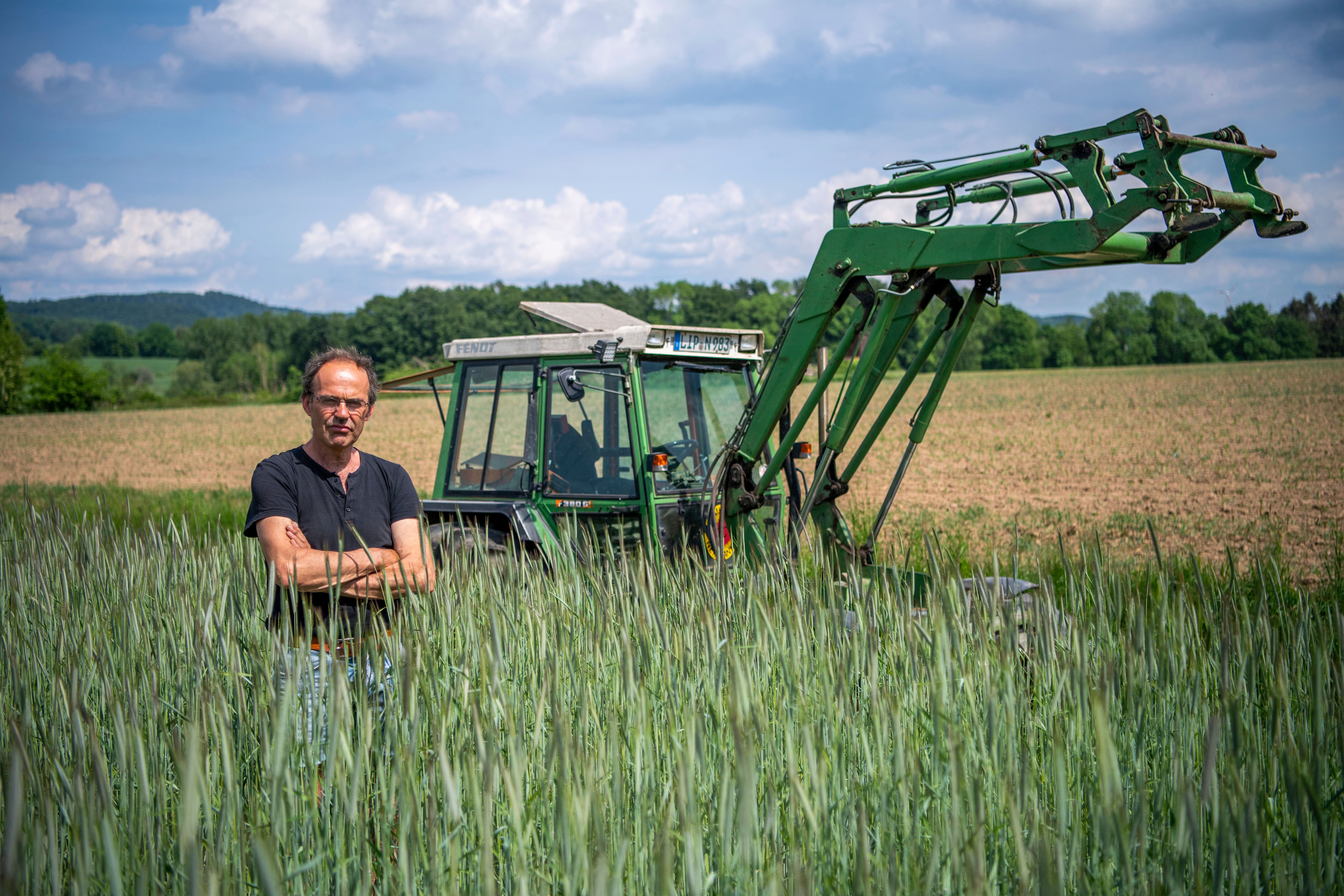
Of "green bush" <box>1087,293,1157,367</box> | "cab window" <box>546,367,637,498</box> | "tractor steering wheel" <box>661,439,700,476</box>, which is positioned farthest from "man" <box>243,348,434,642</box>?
"green bush" <box>1087,293,1157,367</box>

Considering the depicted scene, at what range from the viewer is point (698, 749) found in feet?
6.17

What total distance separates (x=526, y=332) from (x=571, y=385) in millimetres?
32104

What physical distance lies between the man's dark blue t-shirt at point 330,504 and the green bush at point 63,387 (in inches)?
2395

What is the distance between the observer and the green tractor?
4.11 m

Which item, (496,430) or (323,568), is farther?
(496,430)

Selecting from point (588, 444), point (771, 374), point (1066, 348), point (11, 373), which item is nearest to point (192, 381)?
point (11, 373)

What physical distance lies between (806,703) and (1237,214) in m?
3.42

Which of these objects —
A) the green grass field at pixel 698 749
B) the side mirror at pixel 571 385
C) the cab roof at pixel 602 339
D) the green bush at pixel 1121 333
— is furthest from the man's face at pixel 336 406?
the green bush at pixel 1121 333

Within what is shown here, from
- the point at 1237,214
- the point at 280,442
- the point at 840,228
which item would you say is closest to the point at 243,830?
the point at 840,228

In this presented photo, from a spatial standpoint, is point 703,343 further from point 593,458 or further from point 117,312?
point 117,312

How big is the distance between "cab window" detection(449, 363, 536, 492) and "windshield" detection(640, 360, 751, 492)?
2.68 feet

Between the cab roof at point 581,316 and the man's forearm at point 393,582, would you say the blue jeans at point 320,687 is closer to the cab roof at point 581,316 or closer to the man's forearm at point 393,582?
the man's forearm at point 393,582

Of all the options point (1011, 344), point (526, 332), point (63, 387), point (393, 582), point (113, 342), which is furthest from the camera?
point (113, 342)

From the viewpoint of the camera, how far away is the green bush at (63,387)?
53188 mm
